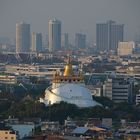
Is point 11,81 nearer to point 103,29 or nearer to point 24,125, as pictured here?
point 24,125

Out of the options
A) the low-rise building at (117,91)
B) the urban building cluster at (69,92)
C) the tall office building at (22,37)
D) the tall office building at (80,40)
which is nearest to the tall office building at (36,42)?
the tall office building at (22,37)

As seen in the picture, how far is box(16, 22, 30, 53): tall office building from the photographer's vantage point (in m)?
106

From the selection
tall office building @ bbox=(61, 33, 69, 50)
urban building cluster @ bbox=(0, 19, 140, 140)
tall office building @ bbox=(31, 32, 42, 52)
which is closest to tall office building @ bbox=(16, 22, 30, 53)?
tall office building @ bbox=(31, 32, 42, 52)

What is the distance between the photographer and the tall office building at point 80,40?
371 feet

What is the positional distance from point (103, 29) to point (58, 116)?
7820 cm

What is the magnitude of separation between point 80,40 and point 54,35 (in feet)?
29.3

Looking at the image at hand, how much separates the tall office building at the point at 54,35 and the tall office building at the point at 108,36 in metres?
3.07

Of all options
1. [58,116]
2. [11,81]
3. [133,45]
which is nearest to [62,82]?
[58,116]

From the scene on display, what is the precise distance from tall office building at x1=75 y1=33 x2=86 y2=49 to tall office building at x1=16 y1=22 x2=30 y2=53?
18.0 feet

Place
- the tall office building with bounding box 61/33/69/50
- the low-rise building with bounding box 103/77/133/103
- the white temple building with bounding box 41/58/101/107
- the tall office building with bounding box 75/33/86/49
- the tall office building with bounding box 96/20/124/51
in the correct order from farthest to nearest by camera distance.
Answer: the tall office building with bounding box 75/33/86/49 → the tall office building with bounding box 61/33/69/50 → the tall office building with bounding box 96/20/124/51 → the low-rise building with bounding box 103/77/133/103 → the white temple building with bounding box 41/58/101/107

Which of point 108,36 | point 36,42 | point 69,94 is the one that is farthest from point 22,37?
point 69,94

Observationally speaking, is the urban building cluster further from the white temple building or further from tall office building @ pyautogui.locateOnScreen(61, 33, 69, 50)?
tall office building @ pyautogui.locateOnScreen(61, 33, 69, 50)

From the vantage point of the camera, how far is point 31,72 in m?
65.1

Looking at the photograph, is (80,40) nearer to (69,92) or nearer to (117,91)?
(117,91)
